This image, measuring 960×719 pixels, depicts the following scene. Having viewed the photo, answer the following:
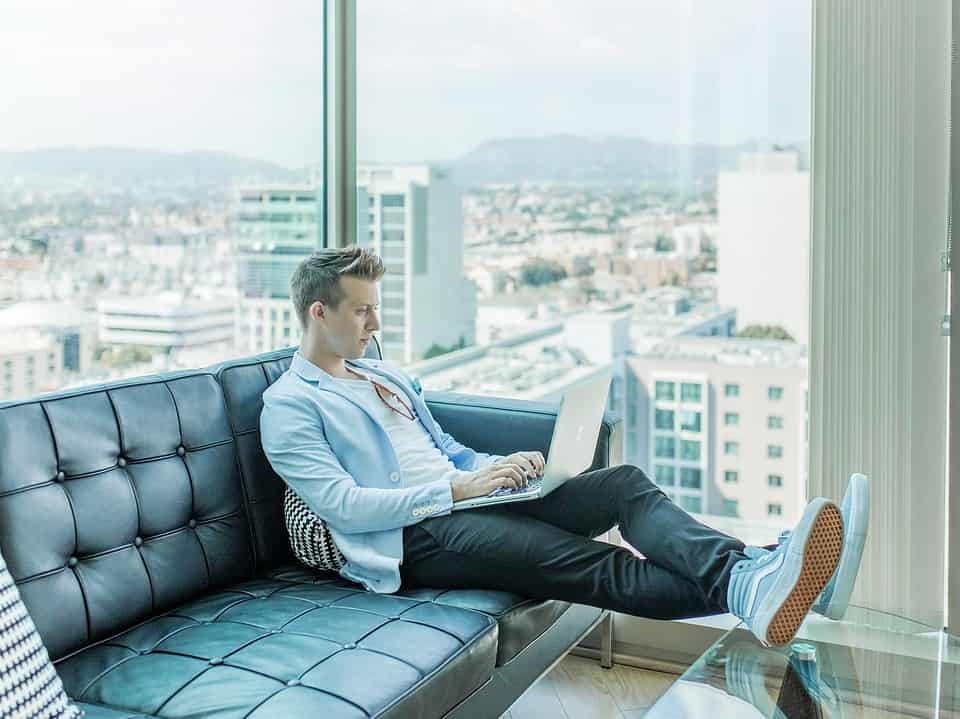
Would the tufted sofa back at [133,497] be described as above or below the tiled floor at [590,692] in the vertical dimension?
above

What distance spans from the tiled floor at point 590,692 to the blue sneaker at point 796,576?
85cm

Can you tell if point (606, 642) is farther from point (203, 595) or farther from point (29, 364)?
point (29, 364)

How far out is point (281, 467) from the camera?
237cm

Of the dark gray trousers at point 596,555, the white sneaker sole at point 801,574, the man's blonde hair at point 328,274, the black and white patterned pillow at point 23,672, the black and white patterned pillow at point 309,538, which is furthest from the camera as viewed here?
the man's blonde hair at point 328,274

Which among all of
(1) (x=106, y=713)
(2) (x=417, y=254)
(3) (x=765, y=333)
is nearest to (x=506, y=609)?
(1) (x=106, y=713)

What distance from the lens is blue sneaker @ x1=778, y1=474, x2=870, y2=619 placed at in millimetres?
1976

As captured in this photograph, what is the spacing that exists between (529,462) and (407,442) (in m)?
0.34

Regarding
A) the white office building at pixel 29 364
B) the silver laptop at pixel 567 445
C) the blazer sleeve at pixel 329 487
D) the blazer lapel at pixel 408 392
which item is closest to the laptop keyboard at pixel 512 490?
the silver laptop at pixel 567 445

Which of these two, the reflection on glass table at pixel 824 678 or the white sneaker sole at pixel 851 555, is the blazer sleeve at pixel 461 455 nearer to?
the reflection on glass table at pixel 824 678

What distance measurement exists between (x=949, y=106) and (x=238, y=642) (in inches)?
81.9

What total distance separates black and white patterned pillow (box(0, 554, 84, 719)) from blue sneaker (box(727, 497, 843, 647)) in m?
1.21

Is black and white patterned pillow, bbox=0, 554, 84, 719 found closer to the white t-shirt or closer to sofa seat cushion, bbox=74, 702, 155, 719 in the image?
sofa seat cushion, bbox=74, 702, 155, 719

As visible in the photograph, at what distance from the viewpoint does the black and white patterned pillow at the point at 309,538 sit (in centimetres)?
237

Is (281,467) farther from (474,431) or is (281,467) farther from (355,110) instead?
(355,110)
